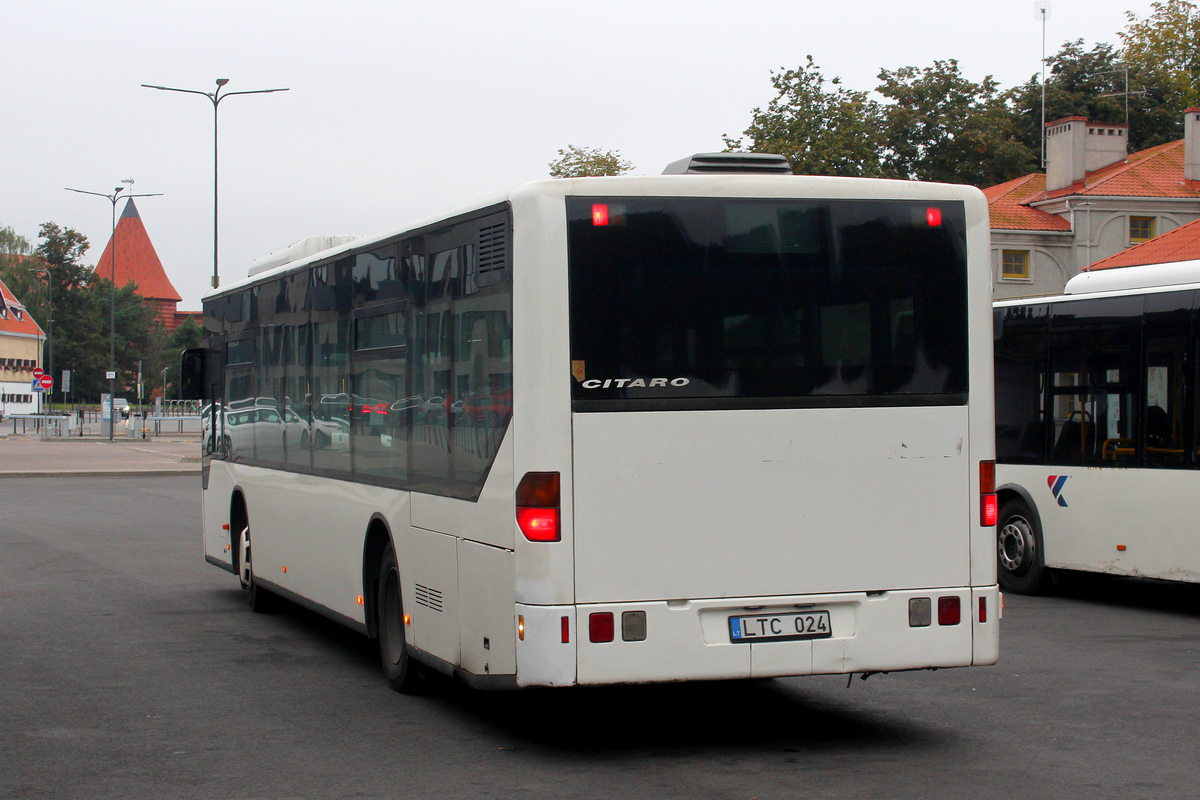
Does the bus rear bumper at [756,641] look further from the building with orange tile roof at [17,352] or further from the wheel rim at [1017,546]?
the building with orange tile roof at [17,352]

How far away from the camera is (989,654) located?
7.37 m

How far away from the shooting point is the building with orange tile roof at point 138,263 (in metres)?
168

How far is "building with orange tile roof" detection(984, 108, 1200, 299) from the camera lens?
60.8 metres

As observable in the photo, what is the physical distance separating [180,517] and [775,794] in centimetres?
1868

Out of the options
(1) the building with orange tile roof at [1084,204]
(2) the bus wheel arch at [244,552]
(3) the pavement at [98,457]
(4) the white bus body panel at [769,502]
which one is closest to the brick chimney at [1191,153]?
(1) the building with orange tile roof at [1084,204]

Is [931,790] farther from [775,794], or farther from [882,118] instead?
[882,118]

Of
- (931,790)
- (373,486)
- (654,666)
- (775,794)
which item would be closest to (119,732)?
(373,486)

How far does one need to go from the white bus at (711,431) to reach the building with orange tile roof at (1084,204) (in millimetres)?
54597

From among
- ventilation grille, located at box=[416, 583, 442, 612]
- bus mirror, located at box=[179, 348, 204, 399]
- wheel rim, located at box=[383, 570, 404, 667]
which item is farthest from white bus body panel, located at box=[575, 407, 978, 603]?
bus mirror, located at box=[179, 348, 204, 399]

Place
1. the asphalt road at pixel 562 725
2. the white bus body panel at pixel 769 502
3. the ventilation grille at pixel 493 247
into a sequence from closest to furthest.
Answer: the asphalt road at pixel 562 725, the white bus body panel at pixel 769 502, the ventilation grille at pixel 493 247

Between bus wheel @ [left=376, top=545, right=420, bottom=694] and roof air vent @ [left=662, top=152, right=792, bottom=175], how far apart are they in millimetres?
2732

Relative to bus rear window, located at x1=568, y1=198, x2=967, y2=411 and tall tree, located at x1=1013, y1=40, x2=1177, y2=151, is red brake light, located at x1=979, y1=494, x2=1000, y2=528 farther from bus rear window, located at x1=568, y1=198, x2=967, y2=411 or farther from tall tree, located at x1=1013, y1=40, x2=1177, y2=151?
tall tree, located at x1=1013, y1=40, x2=1177, y2=151

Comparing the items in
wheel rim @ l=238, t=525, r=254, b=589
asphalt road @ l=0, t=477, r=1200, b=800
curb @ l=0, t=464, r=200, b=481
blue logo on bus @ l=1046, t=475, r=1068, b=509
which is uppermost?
blue logo on bus @ l=1046, t=475, r=1068, b=509

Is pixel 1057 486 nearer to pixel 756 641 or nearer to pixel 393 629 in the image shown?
pixel 393 629
